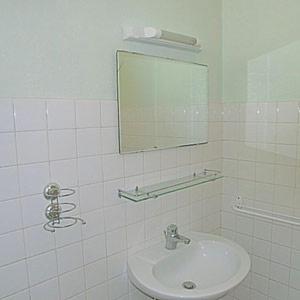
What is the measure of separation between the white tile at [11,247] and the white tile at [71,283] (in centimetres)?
25

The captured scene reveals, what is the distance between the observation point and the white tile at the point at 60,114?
129 cm

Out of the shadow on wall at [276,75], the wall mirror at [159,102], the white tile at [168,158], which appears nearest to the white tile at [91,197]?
the wall mirror at [159,102]

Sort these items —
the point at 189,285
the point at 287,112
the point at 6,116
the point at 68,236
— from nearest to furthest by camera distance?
the point at 6,116
the point at 68,236
the point at 189,285
the point at 287,112

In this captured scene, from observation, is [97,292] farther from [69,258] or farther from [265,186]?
[265,186]

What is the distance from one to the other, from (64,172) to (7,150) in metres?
0.26

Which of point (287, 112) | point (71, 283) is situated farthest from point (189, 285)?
point (287, 112)

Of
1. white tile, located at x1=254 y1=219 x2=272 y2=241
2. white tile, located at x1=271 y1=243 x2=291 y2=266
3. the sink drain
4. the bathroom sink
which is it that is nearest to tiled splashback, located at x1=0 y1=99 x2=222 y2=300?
the bathroom sink

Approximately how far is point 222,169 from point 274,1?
3.64 feet

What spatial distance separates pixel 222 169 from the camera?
2.19m

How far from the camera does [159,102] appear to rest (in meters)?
1.77

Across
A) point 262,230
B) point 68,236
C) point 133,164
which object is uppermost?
point 133,164

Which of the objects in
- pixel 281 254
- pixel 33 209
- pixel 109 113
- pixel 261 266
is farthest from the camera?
pixel 261 266

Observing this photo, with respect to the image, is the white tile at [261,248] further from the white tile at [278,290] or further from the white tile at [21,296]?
the white tile at [21,296]

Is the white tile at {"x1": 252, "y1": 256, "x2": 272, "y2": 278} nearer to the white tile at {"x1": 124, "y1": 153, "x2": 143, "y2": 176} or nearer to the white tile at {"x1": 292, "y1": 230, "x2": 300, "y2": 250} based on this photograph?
the white tile at {"x1": 292, "y1": 230, "x2": 300, "y2": 250}
